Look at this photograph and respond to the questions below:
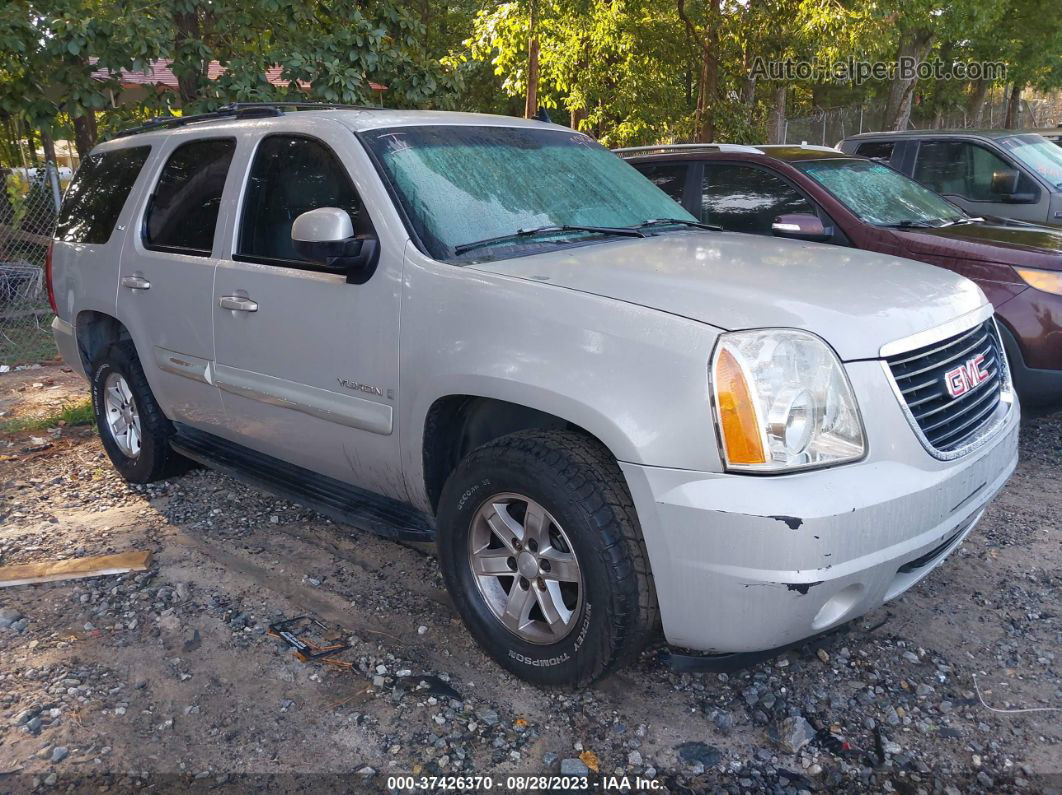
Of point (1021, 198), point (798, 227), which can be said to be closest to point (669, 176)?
point (798, 227)

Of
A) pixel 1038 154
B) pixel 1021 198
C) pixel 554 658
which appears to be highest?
pixel 1038 154

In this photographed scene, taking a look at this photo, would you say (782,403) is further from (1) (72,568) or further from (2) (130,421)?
(2) (130,421)

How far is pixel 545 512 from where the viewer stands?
9.65 ft

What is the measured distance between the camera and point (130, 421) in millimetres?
5207

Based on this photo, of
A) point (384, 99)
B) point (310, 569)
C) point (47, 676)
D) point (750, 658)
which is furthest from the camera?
point (384, 99)

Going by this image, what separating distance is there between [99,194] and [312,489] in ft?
8.27

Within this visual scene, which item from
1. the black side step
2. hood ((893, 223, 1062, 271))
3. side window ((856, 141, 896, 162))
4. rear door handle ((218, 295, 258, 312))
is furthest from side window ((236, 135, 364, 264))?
side window ((856, 141, 896, 162))

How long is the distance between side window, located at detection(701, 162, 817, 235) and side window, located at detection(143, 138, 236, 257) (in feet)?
11.6

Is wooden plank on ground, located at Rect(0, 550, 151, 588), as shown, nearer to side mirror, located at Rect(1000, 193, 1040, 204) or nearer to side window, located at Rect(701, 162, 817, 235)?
side window, located at Rect(701, 162, 817, 235)

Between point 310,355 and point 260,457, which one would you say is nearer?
point 310,355

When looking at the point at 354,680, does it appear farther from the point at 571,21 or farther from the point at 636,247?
the point at 571,21

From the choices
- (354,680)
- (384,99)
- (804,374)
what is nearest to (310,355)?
(354,680)

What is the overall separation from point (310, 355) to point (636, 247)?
1351 millimetres

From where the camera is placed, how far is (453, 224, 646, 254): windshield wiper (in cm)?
340
